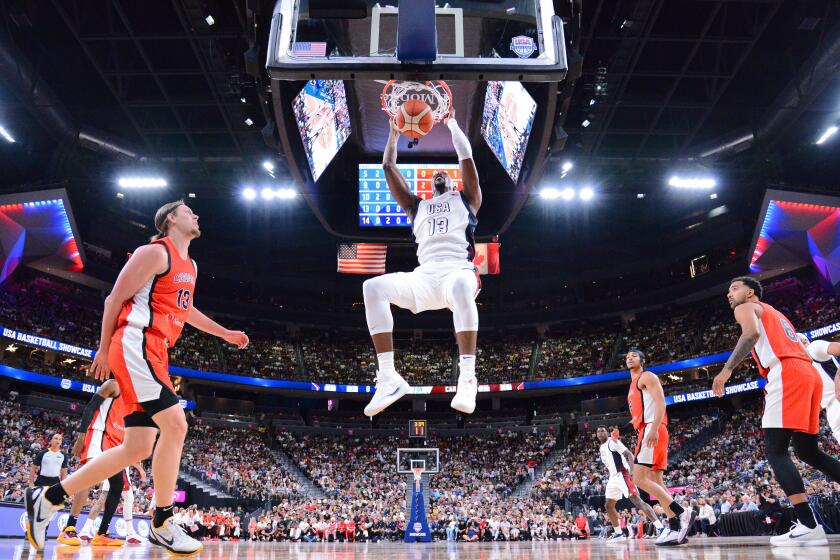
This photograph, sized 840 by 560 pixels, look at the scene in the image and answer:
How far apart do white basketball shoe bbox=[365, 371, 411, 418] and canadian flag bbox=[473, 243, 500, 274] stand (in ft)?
52.2

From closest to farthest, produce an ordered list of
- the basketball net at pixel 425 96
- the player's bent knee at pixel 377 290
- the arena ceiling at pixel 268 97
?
1. the player's bent knee at pixel 377 290
2. the basketball net at pixel 425 96
3. the arena ceiling at pixel 268 97

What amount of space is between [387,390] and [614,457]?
7004 millimetres

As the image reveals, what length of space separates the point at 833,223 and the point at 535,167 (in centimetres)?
1882

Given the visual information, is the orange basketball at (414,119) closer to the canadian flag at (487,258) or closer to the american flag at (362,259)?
the american flag at (362,259)

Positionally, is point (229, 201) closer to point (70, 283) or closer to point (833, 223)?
point (70, 283)

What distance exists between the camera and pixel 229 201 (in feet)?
96.0

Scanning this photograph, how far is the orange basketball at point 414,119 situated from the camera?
533 cm

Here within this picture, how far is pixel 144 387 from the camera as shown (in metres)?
3.80

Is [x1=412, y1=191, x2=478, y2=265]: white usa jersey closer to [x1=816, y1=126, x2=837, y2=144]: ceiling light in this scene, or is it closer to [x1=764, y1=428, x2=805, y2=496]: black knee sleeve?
[x1=764, y1=428, x2=805, y2=496]: black knee sleeve

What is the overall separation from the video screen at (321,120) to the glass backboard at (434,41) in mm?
5439

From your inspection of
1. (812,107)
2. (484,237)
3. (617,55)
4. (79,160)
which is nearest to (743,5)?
(617,55)

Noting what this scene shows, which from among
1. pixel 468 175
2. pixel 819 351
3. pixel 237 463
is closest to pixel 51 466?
pixel 468 175

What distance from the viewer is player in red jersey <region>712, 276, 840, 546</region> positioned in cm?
505

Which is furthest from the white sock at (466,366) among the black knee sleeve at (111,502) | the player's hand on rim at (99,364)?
the black knee sleeve at (111,502)
